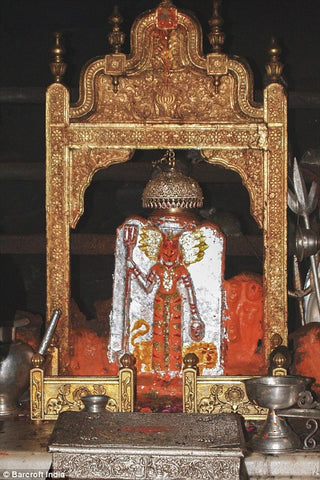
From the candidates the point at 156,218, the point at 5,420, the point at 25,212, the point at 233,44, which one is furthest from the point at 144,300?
the point at 233,44

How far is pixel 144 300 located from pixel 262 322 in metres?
0.82

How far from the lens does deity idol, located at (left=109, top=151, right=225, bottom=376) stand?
6113mm

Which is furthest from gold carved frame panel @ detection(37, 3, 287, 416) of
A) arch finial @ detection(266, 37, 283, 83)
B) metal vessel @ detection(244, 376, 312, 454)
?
metal vessel @ detection(244, 376, 312, 454)

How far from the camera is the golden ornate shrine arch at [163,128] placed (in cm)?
593

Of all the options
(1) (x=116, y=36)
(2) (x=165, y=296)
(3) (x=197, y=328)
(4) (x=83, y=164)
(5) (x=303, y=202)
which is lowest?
(3) (x=197, y=328)

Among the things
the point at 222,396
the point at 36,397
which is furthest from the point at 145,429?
the point at 36,397

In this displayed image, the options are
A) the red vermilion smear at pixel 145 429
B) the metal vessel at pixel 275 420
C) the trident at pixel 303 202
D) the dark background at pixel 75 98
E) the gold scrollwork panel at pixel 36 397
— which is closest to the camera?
the red vermilion smear at pixel 145 429

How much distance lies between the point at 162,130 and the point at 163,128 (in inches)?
0.6

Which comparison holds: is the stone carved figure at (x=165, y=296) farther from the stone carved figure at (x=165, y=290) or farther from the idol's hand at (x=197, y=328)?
the idol's hand at (x=197, y=328)

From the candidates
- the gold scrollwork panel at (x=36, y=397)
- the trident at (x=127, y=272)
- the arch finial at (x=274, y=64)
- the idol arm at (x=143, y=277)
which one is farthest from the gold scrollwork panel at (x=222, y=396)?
the arch finial at (x=274, y=64)

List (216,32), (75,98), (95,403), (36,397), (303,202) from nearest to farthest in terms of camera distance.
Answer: (95,403), (36,397), (216,32), (303,202), (75,98)

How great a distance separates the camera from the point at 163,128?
5.95m

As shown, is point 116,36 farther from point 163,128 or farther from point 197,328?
point 197,328

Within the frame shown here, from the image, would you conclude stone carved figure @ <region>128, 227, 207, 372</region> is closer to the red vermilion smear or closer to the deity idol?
the deity idol
